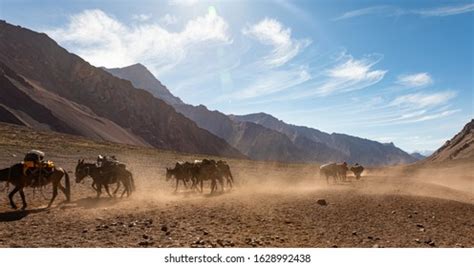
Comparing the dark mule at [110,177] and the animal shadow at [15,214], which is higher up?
the dark mule at [110,177]

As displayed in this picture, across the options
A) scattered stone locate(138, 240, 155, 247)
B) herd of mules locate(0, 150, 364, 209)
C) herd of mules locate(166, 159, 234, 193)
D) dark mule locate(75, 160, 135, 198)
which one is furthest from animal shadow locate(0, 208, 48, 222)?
herd of mules locate(166, 159, 234, 193)

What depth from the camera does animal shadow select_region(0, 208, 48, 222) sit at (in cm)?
1619

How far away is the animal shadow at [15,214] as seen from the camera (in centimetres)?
1619

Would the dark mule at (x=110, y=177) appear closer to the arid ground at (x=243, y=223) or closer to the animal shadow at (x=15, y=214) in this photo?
the arid ground at (x=243, y=223)

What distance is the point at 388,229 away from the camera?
1516 centimetres

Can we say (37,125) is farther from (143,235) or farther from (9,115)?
(143,235)

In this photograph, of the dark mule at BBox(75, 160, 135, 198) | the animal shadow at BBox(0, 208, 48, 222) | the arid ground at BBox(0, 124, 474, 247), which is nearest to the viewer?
the arid ground at BBox(0, 124, 474, 247)

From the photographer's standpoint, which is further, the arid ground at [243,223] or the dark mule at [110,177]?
the dark mule at [110,177]

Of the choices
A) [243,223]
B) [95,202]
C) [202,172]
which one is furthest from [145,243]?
[202,172]

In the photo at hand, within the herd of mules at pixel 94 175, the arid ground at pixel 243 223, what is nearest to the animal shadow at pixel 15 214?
the arid ground at pixel 243 223

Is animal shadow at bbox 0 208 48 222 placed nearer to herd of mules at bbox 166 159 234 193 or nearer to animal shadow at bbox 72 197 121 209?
animal shadow at bbox 72 197 121 209

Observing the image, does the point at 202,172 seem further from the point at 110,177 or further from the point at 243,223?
the point at 243,223

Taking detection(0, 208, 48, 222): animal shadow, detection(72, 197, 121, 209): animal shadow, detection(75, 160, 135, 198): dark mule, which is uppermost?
detection(75, 160, 135, 198): dark mule

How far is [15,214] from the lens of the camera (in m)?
17.3
